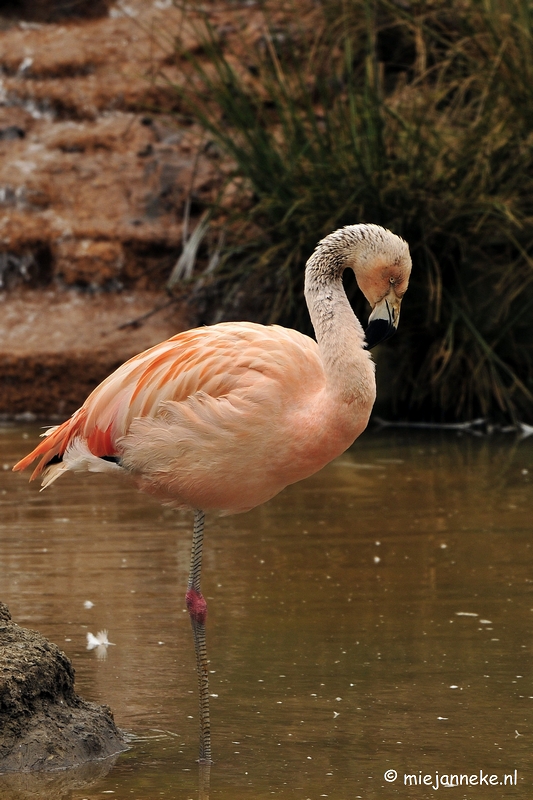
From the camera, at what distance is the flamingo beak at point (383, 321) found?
4.11 metres

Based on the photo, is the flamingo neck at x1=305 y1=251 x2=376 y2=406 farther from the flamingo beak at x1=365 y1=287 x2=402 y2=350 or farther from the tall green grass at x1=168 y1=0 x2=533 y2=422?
the tall green grass at x1=168 y1=0 x2=533 y2=422

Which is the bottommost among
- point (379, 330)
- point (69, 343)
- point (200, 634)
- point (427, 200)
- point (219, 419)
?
point (69, 343)

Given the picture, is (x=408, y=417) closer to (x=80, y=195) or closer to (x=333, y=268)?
(x=80, y=195)

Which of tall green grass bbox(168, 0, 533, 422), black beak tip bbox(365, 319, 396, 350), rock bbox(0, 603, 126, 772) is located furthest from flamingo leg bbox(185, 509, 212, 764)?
tall green grass bbox(168, 0, 533, 422)

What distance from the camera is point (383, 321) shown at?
162 inches

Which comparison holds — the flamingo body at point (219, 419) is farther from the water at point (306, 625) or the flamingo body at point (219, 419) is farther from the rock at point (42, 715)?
the rock at point (42, 715)

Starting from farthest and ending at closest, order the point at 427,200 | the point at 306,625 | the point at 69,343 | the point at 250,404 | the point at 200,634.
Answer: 1. the point at 69,343
2. the point at 427,200
3. the point at 306,625
4. the point at 200,634
5. the point at 250,404

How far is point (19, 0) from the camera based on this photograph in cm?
1347

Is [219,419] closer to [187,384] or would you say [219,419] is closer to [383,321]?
[187,384]

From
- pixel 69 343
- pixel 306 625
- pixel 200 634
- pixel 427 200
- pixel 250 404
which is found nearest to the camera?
pixel 250 404

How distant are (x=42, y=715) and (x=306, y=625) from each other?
1.57 m

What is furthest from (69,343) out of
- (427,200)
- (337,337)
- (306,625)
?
(337,337)

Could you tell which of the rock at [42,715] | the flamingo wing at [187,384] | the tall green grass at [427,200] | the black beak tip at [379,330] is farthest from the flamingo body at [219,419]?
the tall green grass at [427,200]

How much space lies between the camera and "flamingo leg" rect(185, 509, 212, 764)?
3785mm
